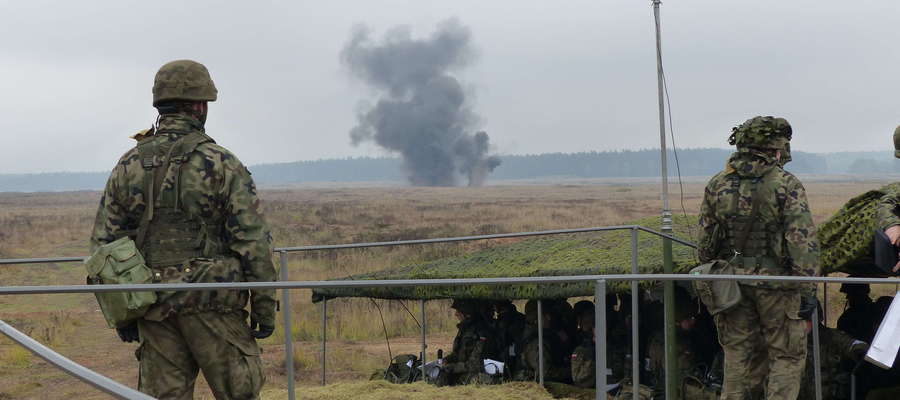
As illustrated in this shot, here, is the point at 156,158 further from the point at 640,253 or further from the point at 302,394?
the point at 640,253

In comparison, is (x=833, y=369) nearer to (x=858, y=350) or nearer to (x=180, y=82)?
(x=858, y=350)

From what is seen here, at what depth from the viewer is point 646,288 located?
7449 mm

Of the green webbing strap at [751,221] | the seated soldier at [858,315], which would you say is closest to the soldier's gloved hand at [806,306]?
the green webbing strap at [751,221]

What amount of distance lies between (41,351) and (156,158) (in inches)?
75.4

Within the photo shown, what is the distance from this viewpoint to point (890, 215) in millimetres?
5629

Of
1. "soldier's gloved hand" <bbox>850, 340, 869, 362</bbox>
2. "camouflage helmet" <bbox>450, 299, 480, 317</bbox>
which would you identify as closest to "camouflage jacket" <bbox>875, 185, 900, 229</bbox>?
"soldier's gloved hand" <bbox>850, 340, 869, 362</bbox>

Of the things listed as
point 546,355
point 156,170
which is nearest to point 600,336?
point 156,170

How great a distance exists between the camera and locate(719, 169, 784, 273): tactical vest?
5.85 meters

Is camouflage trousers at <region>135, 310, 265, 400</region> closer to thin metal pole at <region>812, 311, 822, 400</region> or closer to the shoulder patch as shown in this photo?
the shoulder patch

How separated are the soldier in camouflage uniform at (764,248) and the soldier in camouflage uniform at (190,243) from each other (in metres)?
2.92

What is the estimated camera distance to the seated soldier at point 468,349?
902 centimetres

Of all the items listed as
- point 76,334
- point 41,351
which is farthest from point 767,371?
point 76,334

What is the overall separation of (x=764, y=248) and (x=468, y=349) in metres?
3.87

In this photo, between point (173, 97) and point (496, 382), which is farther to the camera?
point (496, 382)
